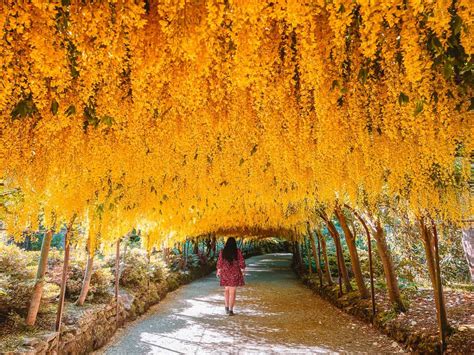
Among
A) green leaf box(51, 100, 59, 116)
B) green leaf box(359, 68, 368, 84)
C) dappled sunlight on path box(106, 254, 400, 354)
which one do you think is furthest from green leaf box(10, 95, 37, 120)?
dappled sunlight on path box(106, 254, 400, 354)

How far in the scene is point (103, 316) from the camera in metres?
5.39

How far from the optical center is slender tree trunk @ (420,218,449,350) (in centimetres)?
435

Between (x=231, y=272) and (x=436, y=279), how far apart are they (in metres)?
3.76

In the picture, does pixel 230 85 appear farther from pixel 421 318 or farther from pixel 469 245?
pixel 469 245

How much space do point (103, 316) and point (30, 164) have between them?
11.7ft

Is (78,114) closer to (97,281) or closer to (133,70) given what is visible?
(133,70)

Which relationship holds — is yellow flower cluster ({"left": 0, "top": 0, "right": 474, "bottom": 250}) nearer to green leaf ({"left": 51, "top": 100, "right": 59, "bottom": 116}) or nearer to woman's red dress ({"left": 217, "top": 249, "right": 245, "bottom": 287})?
green leaf ({"left": 51, "top": 100, "right": 59, "bottom": 116})

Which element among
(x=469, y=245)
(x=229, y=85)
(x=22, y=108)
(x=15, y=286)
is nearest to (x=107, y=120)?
(x=22, y=108)

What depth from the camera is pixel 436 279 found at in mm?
4727

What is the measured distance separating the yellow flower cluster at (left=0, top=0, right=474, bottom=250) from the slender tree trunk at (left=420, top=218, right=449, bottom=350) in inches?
71.6

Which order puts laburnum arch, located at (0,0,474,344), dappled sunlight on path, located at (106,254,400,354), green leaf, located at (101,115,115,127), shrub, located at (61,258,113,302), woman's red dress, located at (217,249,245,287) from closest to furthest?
laburnum arch, located at (0,0,474,344), green leaf, located at (101,115,115,127), dappled sunlight on path, located at (106,254,400,354), shrub, located at (61,258,113,302), woman's red dress, located at (217,249,245,287)

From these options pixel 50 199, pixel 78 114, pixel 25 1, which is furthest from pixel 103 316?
pixel 25 1

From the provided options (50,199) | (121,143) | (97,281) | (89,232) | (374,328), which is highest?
(121,143)

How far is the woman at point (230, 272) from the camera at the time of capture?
708 centimetres
